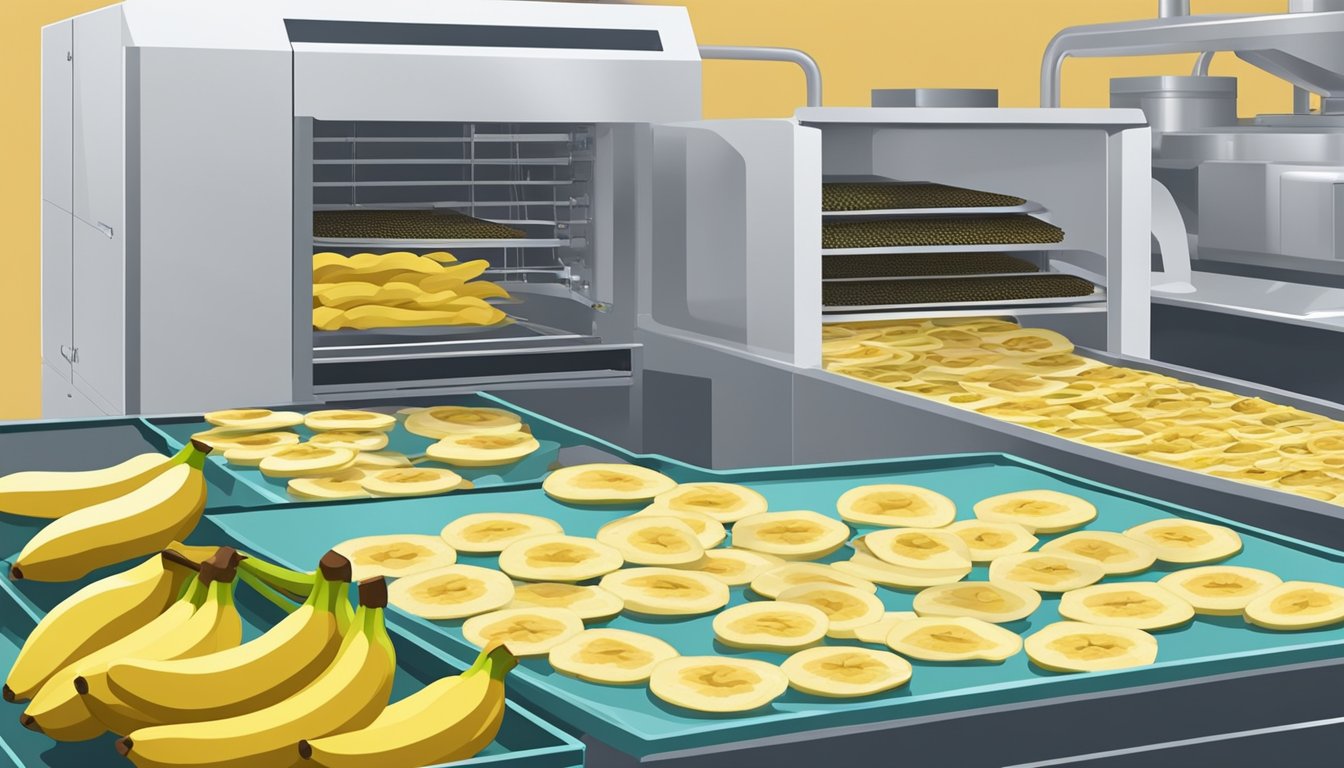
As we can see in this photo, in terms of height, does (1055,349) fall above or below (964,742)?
above

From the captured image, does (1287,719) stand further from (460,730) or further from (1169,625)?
(460,730)

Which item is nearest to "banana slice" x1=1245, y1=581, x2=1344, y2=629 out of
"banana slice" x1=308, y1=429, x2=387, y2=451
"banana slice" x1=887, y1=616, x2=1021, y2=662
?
"banana slice" x1=887, y1=616, x2=1021, y2=662

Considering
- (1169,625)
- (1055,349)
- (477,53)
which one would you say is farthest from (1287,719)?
(477,53)

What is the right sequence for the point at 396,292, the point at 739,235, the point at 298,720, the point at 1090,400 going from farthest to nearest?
the point at 396,292, the point at 739,235, the point at 1090,400, the point at 298,720

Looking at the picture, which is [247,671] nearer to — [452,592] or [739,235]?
[452,592]

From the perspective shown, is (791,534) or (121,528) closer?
(121,528)

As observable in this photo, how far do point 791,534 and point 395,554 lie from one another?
48cm

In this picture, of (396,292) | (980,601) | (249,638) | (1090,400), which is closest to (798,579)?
(980,601)

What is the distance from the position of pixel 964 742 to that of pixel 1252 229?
2979mm

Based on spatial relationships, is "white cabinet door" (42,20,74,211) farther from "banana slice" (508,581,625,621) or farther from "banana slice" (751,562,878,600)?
"banana slice" (751,562,878,600)

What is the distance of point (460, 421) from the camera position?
2.78 metres

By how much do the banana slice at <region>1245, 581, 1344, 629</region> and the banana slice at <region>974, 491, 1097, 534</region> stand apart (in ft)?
1.15

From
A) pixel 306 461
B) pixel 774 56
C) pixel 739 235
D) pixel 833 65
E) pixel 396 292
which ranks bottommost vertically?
pixel 306 461

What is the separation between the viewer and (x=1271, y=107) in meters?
7.06
